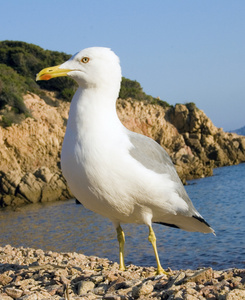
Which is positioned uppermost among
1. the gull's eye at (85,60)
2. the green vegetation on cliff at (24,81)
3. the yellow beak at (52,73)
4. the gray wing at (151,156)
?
the green vegetation on cliff at (24,81)

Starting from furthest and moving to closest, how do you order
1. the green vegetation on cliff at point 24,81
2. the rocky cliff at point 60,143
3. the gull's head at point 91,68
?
1. the green vegetation on cliff at point 24,81
2. the rocky cliff at point 60,143
3. the gull's head at point 91,68

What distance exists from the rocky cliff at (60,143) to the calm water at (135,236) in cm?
252

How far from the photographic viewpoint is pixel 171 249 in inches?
425

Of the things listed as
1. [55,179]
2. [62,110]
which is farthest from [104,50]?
[62,110]

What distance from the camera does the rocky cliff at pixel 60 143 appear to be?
25000 millimetres

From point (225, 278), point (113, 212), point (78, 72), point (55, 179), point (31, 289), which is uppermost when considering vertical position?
point (78, 72)

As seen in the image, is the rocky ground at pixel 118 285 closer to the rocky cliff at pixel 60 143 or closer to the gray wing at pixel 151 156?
the gray wing at pixel 151 156

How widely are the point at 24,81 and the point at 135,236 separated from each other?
2880 cm

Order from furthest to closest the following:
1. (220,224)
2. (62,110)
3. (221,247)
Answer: (62,110)
(220,224)
(221,247)

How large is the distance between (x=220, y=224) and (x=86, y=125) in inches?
439

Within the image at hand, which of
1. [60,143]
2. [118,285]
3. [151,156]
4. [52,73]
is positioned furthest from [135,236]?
[60,143]

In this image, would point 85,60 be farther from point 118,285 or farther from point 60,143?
point 60,143

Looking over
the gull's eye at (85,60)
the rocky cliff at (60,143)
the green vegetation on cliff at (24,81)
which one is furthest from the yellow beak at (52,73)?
the green vegetation on cliff at (24,81)

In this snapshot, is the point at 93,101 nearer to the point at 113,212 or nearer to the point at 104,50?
the point at 104,50
